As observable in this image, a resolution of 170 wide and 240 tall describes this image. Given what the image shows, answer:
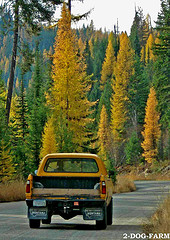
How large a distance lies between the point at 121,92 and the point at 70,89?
191ft

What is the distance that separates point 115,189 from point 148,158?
42830 mm

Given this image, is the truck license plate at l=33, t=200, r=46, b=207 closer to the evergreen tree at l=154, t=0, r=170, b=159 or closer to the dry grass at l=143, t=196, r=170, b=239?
the dry grass at l=143, t=196, r=170, b=239

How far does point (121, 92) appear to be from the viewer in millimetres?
93375

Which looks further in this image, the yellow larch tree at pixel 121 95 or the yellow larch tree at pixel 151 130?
the yellow larch tree at pixel 121 95

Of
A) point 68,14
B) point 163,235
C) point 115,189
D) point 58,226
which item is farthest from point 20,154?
point 163,235

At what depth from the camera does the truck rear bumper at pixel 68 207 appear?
10711 mm

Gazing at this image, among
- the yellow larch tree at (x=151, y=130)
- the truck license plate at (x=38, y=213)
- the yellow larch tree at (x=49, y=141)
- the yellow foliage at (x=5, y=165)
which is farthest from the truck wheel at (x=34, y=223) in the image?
the yellow larch tree at (x=151, y=130)

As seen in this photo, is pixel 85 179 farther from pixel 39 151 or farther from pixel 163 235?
pixel 39 151

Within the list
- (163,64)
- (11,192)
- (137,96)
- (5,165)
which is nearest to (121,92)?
(137,96)

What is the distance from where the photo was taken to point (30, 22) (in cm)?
3234

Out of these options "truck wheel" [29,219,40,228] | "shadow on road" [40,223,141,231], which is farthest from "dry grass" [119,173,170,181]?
"truck wheel" [29,219,40,228]

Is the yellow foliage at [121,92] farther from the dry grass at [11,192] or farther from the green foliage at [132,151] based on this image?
the dry grass at [11,192]

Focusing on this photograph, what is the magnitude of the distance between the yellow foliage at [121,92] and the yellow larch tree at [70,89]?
4722 centimetres

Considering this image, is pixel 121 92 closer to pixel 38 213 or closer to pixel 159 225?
pixel 38 213
